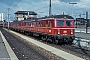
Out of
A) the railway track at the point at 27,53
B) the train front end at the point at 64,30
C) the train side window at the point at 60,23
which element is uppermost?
the train side window at the point at 60,23

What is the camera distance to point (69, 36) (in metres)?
24.4

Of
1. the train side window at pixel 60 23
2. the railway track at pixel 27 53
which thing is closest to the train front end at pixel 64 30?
the train side window at pixel 60 23

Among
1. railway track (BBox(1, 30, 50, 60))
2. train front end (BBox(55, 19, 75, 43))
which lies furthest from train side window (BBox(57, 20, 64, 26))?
railway track (BBox(1, 30, 50, 60))

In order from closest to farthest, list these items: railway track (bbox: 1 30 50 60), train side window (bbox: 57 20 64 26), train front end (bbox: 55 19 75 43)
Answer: railway track (bbox: 1 30 50 60) < train front end (bbox: 55 19 75 43) < train side window (bbox: 57 20 64 26)

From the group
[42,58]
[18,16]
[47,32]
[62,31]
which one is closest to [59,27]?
[62,31]

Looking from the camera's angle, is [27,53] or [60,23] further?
[60,23]

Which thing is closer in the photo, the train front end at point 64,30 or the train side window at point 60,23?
the train front end at point 64,30

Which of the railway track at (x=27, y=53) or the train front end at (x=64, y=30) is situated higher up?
the train front end at (x=64, y=30)

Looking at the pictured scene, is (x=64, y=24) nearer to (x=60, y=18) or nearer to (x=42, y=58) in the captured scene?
(x=60, y=18)

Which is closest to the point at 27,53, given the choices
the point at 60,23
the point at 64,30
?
the point at 64,30

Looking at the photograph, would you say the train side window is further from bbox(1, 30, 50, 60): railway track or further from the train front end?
bbox(1, 30, 50, 60): railway track

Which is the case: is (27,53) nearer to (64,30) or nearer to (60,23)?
(64,30)

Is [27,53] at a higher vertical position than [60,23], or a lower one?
lower

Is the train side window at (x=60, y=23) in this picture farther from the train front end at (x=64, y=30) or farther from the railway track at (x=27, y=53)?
the railway track at (x=27, y=53)
